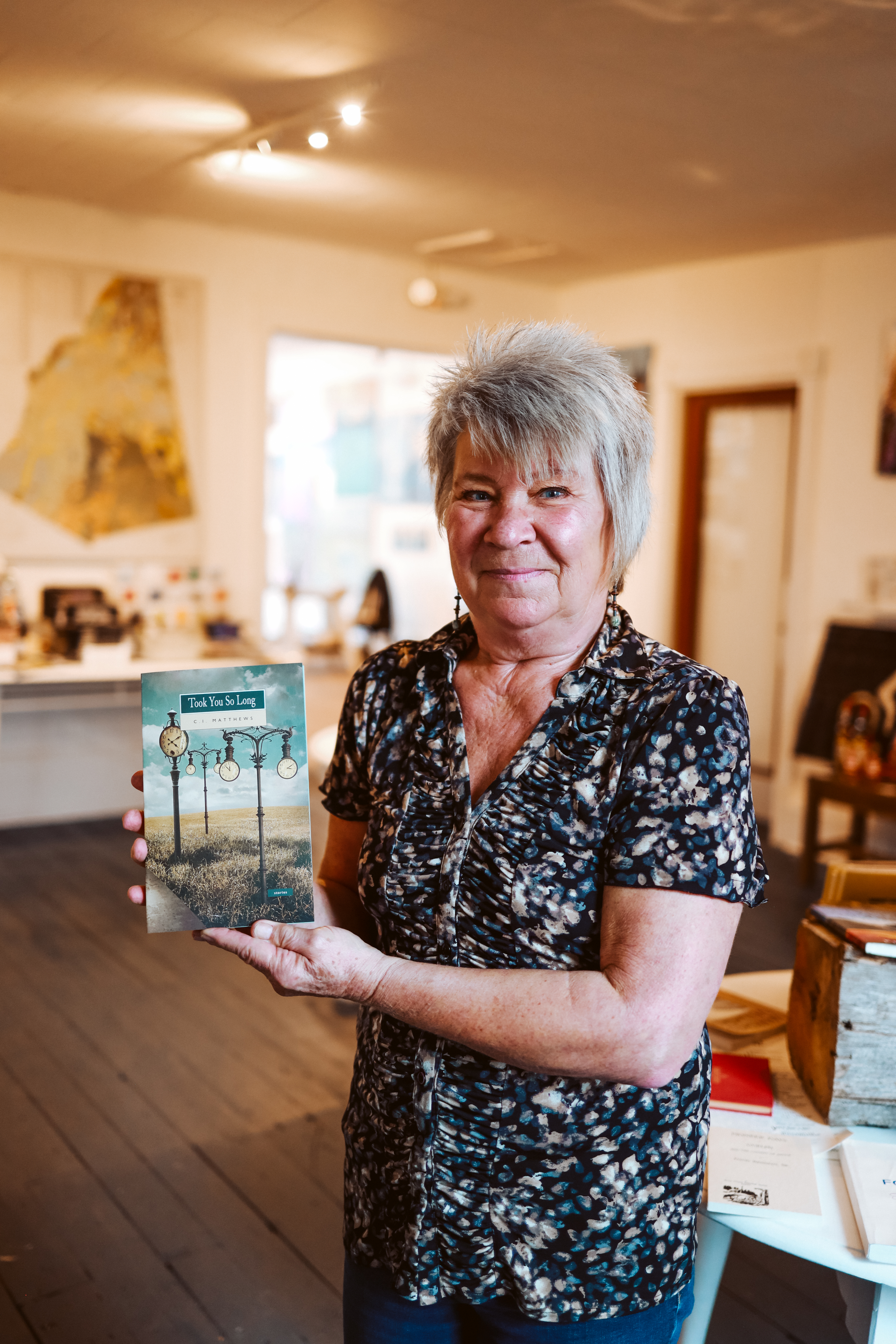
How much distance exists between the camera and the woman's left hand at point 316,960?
3.57 feet

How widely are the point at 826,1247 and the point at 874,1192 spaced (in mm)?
113

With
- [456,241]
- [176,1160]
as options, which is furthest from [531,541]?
[456,241]

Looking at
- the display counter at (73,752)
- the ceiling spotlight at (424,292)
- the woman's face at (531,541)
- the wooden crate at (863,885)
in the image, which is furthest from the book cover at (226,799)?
the ceiling spotlight at (424,292)

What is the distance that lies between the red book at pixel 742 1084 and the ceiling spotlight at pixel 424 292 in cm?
535

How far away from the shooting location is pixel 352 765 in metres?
1.34

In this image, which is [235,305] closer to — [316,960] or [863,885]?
[863,885]

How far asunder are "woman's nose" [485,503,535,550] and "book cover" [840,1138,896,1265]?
33.7 inches

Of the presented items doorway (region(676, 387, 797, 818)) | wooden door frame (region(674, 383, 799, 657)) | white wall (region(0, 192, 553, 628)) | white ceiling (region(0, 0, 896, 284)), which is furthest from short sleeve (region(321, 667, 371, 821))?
wooden door frame (region(674, 383, 799, 657))

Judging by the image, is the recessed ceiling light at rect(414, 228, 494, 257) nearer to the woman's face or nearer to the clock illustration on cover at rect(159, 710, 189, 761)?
the woman's face

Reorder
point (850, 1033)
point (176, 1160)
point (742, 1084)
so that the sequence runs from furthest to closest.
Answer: point (176, 1160)
point (742, 1084)
point (850, 1033)

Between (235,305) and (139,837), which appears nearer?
(139,837)

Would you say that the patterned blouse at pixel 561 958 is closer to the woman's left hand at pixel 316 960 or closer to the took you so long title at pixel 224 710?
the woman's left hand at pixel 316 960

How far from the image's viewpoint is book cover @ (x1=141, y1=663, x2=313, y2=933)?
3.81 feet

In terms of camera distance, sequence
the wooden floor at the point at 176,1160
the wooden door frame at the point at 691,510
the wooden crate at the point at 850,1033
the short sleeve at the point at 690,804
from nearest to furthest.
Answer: the short sleeve at the point at 690,804 → the wooden crate at the point at 850,1033 → the wooden floor at the point at 176,1160 → the wooden door frame at the point at 691,510
